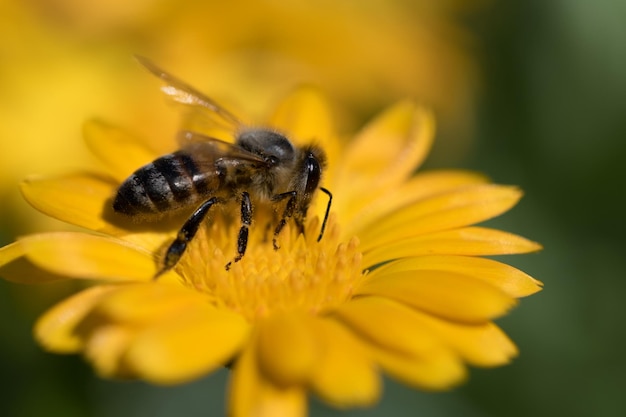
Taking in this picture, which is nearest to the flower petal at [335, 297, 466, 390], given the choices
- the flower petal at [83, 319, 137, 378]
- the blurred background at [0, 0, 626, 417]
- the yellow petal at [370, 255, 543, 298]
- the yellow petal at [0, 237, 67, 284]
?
the yellow petal at [370, 255, 543, 298]

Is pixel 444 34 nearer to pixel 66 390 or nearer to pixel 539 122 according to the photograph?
pixel 539 122

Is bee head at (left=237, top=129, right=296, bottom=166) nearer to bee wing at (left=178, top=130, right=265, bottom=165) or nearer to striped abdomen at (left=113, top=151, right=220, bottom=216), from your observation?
bee wing at (left=178, top=130, right=265, bottom=165)

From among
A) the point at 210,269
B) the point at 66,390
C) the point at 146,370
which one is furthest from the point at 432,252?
the point at 66,390

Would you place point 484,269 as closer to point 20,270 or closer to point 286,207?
point 286,207

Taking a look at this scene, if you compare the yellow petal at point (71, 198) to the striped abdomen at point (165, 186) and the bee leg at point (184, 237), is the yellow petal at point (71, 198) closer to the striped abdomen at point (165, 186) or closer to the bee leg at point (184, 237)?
the striped abdomen at point (165, 186)

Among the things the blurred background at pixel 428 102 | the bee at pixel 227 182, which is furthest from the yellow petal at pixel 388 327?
the blurred background at pixel 428 102

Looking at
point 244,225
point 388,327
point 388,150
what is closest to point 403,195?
point 388,150
